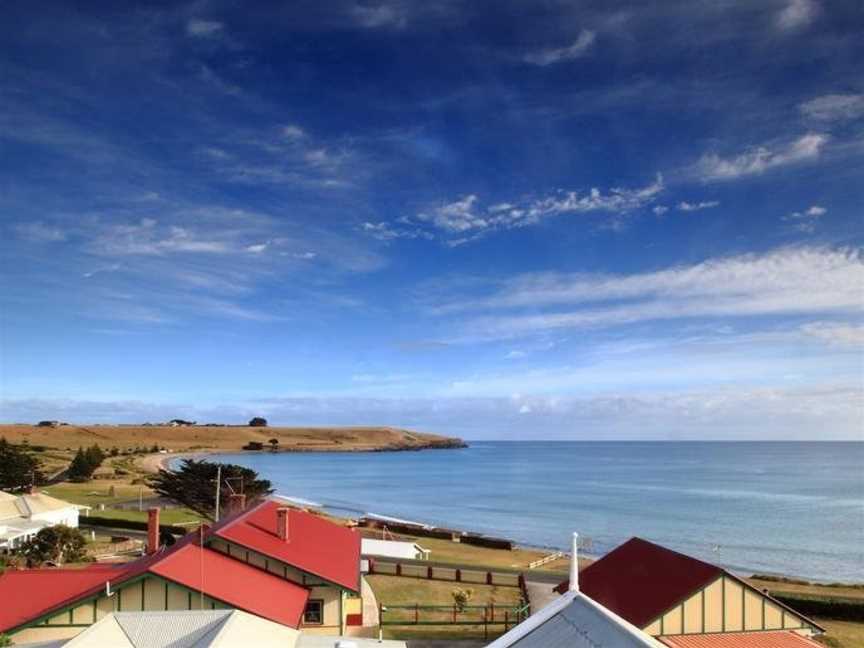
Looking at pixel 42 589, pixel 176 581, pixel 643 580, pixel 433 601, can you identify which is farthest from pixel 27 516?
pixel 643 580

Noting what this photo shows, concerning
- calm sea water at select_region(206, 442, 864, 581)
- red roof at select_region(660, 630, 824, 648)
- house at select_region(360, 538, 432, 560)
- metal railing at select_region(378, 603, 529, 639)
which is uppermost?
red roof at select_region(660, 630, 824, 648)

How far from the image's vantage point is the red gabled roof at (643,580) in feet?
74.6

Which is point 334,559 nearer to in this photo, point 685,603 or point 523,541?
point 685,603

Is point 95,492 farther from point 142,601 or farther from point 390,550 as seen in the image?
point 142,601

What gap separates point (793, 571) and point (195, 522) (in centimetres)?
4782

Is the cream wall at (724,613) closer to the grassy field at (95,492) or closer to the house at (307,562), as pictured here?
the house at (307,562)

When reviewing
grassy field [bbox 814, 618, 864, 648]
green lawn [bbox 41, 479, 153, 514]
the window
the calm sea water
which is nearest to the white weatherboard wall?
the window

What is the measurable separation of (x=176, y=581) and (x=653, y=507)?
9032 centimetres

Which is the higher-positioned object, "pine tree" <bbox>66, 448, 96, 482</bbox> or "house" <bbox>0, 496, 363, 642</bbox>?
"house" <bbox>0, 496, 363, 642</bbox>

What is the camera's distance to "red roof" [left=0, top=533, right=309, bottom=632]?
23.3 m

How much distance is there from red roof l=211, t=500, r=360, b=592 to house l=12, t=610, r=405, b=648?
29.1 ft

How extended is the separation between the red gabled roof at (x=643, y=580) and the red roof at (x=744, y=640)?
101 cm

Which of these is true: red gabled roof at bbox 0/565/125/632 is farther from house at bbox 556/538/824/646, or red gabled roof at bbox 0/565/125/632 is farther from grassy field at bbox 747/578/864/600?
grassy field at bbox 747/578/864/600

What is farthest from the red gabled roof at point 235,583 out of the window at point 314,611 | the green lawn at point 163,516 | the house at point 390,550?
the green lawn at point 163,516
